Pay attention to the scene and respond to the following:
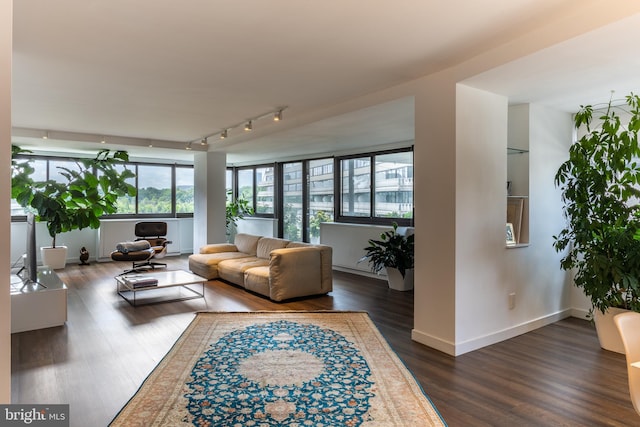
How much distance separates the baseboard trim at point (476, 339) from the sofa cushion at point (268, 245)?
2.98m

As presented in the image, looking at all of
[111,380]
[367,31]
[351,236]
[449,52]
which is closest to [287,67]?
[367,31]

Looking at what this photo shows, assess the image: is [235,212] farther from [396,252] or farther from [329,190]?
[396,252]

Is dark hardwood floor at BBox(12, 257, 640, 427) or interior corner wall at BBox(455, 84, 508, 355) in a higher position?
interior corner wall at BBox(455, 84, 508, 355)

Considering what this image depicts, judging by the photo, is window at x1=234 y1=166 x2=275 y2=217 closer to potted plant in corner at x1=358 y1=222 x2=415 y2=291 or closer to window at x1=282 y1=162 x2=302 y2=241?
window at x1=282 y1=162 x2=302 y2=241

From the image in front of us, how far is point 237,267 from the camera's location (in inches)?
235

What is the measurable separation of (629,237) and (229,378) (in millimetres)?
3328

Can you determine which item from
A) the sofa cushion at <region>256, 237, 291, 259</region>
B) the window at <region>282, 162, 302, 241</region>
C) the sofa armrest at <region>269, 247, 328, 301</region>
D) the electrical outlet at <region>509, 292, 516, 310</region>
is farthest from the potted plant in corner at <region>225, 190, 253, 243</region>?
the electrical outlet at <region>509, 292, 516, 310</region>

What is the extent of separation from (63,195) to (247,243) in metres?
2.98

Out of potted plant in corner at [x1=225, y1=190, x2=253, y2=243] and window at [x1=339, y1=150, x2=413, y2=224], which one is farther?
potted plant in corner at [x1=225, y1=190, x2=253, y2=243]

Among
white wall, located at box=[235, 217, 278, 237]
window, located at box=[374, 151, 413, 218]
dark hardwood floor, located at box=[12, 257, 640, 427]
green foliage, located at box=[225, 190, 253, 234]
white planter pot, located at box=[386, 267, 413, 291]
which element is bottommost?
dark hardwood floor, located at box=[12, 257, 640, 427]

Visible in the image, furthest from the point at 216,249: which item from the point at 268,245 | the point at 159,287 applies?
the point at 159,287

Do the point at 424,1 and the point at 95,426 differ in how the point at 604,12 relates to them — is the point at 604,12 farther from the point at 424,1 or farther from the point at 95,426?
the point at 95,426

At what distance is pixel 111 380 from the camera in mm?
2877

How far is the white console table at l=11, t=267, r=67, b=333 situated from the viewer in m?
3.97
